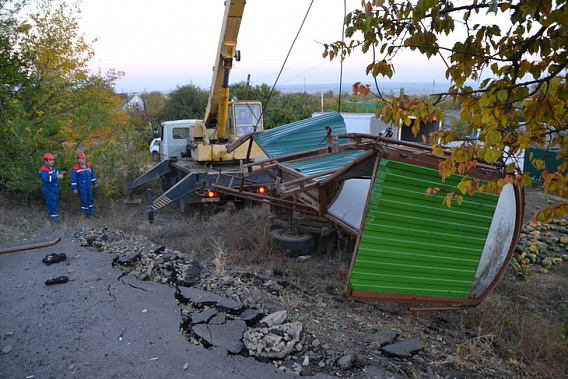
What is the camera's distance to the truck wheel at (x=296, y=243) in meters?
7.30

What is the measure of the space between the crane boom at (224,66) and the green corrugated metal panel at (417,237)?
6.24m

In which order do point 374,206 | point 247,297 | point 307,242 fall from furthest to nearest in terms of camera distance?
point 307,242 < point 247,297 < point 374,206

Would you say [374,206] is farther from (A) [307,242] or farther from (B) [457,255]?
(A) [307,242]

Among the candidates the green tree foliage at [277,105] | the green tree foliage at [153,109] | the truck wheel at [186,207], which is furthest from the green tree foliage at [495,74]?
the green tree foliage at [153,109]

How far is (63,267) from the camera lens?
6.05m

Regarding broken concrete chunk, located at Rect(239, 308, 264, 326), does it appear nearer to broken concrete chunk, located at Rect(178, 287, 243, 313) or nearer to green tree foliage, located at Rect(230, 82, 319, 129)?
broken concrete chunk, located at Rect(178, 287, 243, 313)

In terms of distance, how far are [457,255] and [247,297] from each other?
8.25 feet

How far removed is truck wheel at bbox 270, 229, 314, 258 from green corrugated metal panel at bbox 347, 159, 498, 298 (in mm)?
2906

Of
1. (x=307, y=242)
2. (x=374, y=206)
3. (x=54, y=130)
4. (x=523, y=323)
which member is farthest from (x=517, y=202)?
(x=54, y=130)

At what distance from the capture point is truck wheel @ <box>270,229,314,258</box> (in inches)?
287

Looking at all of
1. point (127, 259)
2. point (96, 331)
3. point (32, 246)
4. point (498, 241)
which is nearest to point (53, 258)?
point (32, 246)

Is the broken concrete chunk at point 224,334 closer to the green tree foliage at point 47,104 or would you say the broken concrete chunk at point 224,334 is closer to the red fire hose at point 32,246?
the red fire hose at point 32,246

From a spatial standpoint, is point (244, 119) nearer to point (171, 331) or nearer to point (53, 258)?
point (53, 258)

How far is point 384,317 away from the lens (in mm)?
5199
